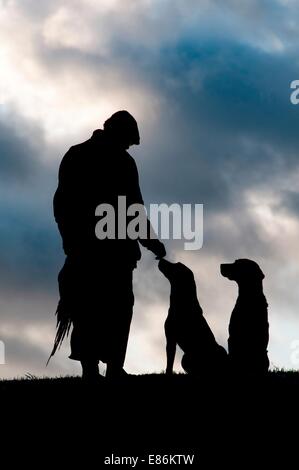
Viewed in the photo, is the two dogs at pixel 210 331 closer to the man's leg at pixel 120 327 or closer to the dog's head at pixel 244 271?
the dog's head at pixel 244 271

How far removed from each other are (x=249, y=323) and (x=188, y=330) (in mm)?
1124

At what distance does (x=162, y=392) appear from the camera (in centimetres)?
1098

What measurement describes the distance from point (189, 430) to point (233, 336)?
386 cm

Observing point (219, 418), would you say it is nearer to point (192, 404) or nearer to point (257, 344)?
point (192, 404)

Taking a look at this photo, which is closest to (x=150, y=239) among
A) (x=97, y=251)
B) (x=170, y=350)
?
(x=97, y=251)

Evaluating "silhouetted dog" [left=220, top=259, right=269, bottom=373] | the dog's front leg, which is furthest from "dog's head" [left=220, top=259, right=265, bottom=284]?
the dog's front leg

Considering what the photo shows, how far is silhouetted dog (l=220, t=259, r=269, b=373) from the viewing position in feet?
42.7

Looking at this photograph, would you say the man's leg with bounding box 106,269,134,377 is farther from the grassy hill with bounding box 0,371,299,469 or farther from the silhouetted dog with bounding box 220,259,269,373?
the silhouetted dog with bounding box 220,259,269,373

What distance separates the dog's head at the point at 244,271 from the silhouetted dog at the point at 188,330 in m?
0.83

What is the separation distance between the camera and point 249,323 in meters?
13.0

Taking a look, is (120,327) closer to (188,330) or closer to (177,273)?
(188,330)
